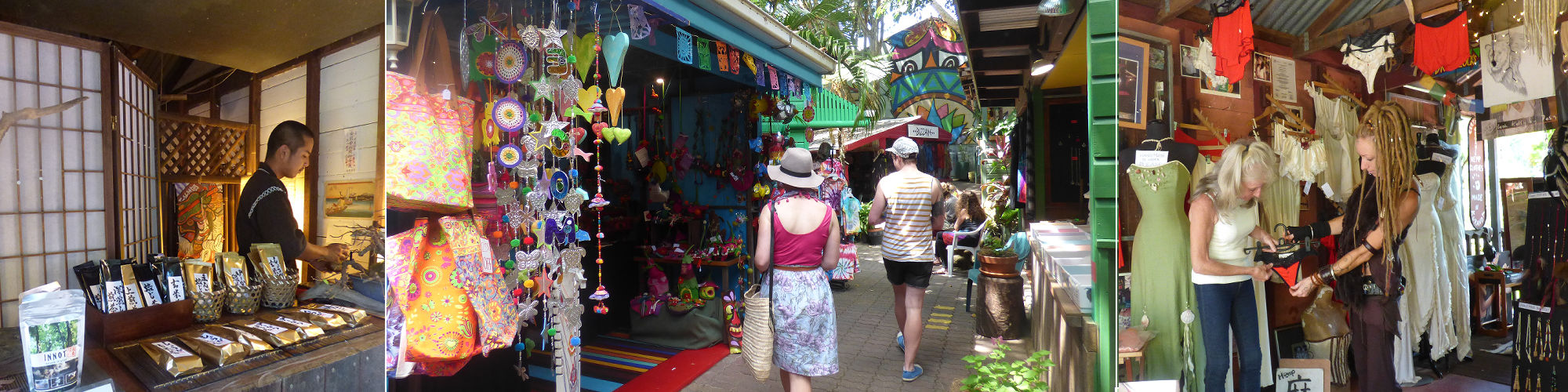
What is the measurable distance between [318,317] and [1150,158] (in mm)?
2565

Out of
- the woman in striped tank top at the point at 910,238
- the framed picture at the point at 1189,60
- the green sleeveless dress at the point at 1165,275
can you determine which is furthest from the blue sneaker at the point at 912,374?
the framed picture at the point at 1189,60

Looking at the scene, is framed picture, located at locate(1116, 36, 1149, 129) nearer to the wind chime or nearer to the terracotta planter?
the wind chime

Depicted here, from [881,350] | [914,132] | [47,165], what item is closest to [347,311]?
[47,165]

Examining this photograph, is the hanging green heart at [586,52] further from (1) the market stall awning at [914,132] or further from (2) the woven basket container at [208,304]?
(1) the market stall awning at [914,132]

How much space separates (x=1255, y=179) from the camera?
84.9 inches

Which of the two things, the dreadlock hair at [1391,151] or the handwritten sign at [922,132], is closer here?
the dreadlock hair at [1391,151]

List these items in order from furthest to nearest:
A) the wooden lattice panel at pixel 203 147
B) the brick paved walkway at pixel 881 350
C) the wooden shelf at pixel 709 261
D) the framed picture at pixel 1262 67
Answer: the wooden shelf at pixel 709 261 → the brick paved walkway at pixel 881 350 → the framed picture at pixel 1262 67 → the wooden lattice panel at pixel 203 147

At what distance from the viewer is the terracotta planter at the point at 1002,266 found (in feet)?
16.9

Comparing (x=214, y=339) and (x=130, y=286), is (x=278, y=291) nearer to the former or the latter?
(x=214, y=339)

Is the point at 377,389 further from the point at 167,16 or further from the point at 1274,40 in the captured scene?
the point at 1274,40

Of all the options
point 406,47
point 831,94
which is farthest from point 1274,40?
point 831,94

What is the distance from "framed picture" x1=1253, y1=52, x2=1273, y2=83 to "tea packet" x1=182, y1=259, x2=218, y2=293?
9.80 ft

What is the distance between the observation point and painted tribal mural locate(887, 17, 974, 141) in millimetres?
6418

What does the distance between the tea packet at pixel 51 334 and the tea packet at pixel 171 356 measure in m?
0.10
